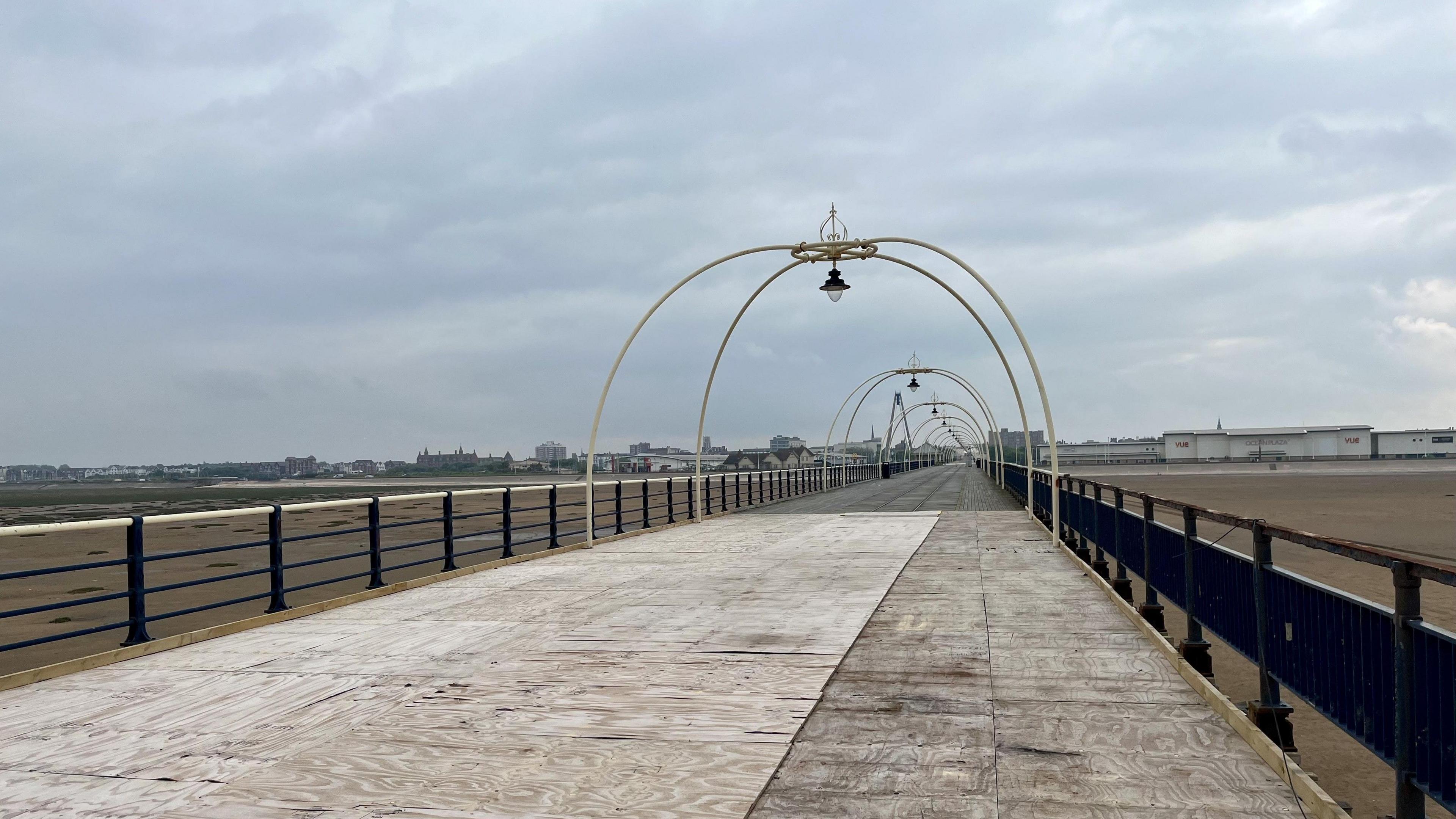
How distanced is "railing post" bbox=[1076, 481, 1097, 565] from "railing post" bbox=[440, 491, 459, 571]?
8.34 m

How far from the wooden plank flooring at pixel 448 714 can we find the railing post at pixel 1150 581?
2462 millimetres

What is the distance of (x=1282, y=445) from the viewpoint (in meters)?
124

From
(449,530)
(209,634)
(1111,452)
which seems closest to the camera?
(209,634)

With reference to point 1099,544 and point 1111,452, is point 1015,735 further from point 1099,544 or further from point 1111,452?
point 1111,452

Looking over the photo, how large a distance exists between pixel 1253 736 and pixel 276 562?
8.36 m

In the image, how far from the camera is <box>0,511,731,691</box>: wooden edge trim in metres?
6.82

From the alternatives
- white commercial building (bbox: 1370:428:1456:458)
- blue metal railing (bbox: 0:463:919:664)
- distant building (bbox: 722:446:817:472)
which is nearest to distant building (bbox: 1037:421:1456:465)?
white commercial building (bbox: 1370:428:1456:458)

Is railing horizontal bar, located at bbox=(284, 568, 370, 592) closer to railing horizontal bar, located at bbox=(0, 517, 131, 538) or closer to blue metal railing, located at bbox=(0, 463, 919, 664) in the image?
blue metal railing, located at bbox=(0, 463, 919, 664)

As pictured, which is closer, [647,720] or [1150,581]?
[647,720]

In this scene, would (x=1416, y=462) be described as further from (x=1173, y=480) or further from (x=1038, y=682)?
(x=1038, y=682)

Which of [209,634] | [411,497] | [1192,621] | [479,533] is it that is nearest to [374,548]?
[411,497]

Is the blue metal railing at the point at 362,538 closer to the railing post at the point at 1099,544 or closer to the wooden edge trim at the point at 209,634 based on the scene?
the wooden edge trim at the point at 209,634

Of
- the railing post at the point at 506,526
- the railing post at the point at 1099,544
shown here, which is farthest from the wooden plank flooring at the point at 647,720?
the railing post at the point at 506,526

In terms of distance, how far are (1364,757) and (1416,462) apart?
115924 millimetres
